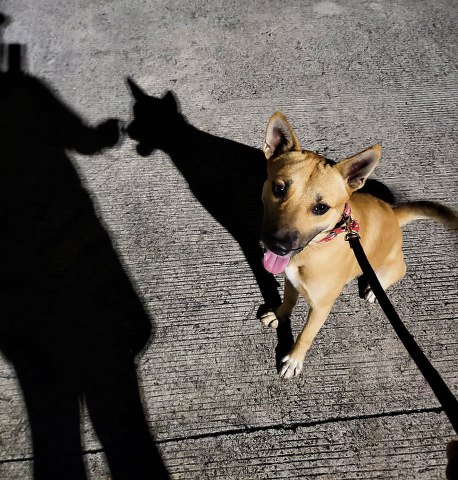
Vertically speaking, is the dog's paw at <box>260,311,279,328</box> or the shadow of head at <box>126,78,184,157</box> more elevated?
the shadow of head at <box>126,78,184,157</box>

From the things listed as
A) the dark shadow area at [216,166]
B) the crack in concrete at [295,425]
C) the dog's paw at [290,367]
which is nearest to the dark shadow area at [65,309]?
the crack in concrete at [295,425]

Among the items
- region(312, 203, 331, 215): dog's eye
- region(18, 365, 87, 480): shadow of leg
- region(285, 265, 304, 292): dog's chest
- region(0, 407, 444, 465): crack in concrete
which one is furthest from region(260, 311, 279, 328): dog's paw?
region(18, 365, 87, 480): shadow of leg

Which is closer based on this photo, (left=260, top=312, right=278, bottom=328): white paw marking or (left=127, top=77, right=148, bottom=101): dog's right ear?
(left=260, top=312, right=278, bottom=328): white paw marking

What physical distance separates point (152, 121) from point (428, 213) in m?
3.02

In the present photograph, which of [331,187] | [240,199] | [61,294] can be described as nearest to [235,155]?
[240,199]

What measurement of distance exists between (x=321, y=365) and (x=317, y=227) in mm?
1131

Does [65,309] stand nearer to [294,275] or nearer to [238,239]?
[238,239]

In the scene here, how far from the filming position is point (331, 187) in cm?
229

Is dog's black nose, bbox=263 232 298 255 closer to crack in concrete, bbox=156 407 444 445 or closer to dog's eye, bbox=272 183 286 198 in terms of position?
dog's eye, bbox=272 183 286 198

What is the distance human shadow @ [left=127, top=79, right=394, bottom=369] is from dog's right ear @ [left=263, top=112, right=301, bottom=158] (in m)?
1.00

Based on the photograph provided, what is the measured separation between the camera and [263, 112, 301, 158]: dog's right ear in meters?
2.42

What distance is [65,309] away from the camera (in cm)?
304

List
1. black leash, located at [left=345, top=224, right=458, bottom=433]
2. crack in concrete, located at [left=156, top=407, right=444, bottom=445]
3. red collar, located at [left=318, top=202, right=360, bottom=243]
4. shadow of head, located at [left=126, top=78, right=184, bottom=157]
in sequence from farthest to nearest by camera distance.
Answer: shadow of head, located at [left=126, top=78, right=184, bottom=157], crack in concrete, located at [left=156, top=407, right=444, bottom=445], red collar, located at [left=318, top=202, right=360, bottom=243], black leash, located at [left=345, top=224, right=458, bottom=433]

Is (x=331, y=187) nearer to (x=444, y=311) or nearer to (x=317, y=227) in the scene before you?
(x=317, y=227)
